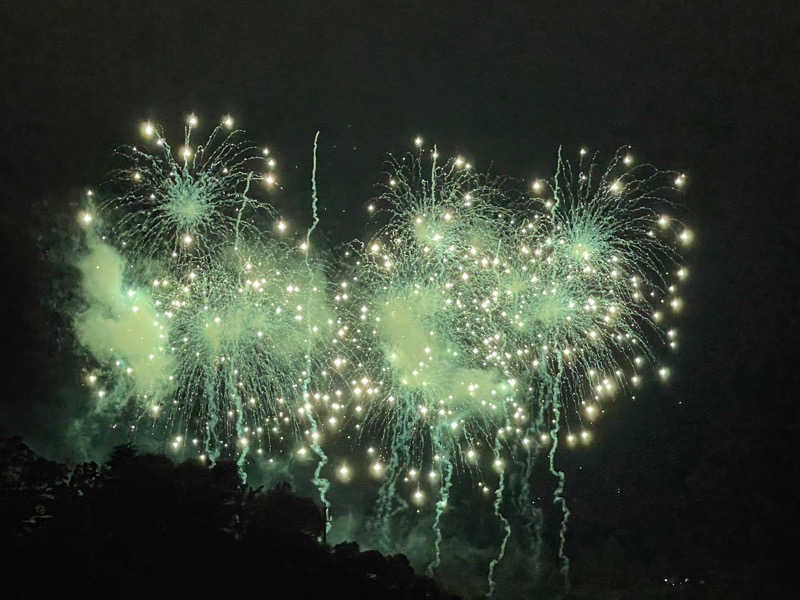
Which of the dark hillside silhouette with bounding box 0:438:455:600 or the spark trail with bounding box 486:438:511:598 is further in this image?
the spark trail with bounding box 486:438:511:598

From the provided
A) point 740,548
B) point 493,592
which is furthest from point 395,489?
point 740,548

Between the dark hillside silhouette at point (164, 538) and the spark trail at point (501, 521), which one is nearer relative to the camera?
the dark hillside silhouette at point (164, 538)

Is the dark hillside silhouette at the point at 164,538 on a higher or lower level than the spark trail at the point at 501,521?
lower

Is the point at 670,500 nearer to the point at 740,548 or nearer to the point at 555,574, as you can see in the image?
the point at 740,548

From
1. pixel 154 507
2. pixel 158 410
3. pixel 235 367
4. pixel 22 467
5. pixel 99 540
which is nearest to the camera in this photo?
pixel 99 540

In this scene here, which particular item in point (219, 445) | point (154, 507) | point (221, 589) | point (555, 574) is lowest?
point (221, 589)

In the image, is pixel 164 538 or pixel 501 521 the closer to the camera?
pixel 164 538

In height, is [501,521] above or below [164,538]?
above

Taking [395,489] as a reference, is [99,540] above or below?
below

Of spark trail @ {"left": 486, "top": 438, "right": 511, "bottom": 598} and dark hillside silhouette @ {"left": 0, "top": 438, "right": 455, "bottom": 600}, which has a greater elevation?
spark trail @ {"left": 486, "top": 438, "right": 511, "bottom": 598}

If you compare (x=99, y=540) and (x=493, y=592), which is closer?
(x=99, y=540)

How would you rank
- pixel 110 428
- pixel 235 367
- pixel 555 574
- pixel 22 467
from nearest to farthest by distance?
1. pixel 22 467
2. pixel 235 367
3. pixel 110 428
4. pixel 555 574
